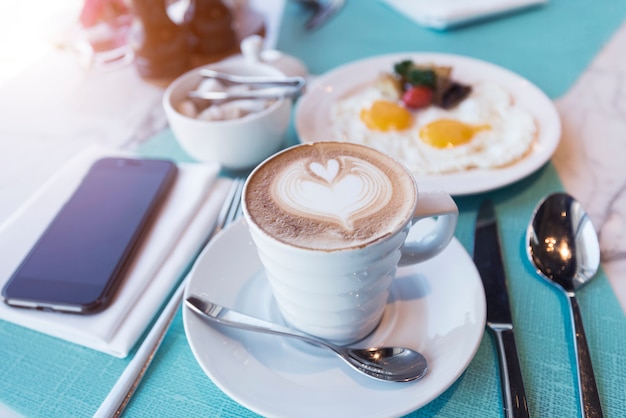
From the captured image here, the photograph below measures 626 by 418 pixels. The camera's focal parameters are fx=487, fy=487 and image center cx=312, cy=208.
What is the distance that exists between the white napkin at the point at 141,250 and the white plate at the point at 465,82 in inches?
11.1

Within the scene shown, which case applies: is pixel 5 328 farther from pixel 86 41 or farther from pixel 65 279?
pixel 86 41

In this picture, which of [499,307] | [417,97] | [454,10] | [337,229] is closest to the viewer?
[337,229]

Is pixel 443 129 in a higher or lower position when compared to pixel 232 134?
lower

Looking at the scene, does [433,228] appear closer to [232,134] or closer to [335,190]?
[335,190]

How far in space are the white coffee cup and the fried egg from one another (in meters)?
0.34

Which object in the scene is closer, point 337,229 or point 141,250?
point 337,229

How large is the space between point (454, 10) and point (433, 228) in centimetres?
113

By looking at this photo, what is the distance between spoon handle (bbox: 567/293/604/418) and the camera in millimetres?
590

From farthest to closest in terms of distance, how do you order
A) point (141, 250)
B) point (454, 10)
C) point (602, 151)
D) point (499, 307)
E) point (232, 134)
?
point (454, 10)
point (602, 151)
point (232, 134)
point (141, 250)
point (499, 307)

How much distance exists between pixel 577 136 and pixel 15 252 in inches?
45.6

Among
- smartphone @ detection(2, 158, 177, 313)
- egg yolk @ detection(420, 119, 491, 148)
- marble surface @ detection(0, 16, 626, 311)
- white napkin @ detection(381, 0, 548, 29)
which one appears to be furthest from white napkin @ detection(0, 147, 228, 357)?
white napkin @ detection(381, 0, 548, 29)

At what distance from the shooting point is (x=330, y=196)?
63 centimetres

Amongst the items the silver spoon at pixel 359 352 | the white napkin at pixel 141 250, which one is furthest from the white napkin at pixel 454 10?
the silver spoon at pixel 359 352

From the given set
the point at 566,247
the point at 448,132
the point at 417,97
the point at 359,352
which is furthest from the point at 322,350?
the point at 417,97
